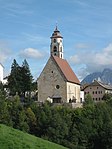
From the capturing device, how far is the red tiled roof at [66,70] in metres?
72.4

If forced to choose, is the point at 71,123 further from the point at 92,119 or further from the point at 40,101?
the point at 40,101

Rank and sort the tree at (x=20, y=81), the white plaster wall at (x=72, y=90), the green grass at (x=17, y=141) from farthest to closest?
the white plaster wall at (x=72, y=90), the tree at (x=20, y=81), the green grass at (x=17, y=141)

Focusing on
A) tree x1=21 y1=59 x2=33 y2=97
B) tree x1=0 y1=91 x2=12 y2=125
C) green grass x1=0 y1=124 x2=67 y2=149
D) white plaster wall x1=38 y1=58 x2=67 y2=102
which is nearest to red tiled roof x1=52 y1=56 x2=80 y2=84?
white plaster wall x1=38 y1=58 x2=67 y2=102

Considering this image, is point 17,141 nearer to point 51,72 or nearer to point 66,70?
point 51,72

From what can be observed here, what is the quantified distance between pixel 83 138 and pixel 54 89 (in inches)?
626

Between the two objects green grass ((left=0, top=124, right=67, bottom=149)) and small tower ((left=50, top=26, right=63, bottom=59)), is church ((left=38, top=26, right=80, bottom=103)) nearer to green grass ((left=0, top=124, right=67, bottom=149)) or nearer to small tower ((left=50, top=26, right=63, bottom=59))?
small tower ((left=50, top=26, right=63, bottom=59))

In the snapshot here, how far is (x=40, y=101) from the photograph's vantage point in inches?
2795

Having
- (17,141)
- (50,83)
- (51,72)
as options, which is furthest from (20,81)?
(17,141)

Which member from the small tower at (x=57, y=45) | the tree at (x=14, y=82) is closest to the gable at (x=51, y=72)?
the tree at (x=14, y=82)

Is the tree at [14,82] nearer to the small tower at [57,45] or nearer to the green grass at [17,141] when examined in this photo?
the small tower at [57,45]

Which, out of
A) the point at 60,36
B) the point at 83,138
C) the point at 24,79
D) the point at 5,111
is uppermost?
the point at 60,36

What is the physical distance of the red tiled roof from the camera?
7238cm

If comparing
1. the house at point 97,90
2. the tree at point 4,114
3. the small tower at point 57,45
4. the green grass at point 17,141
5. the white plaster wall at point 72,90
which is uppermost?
the small tower at point 57,45

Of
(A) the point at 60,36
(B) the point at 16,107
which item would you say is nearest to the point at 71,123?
(B) the point at 16,107
